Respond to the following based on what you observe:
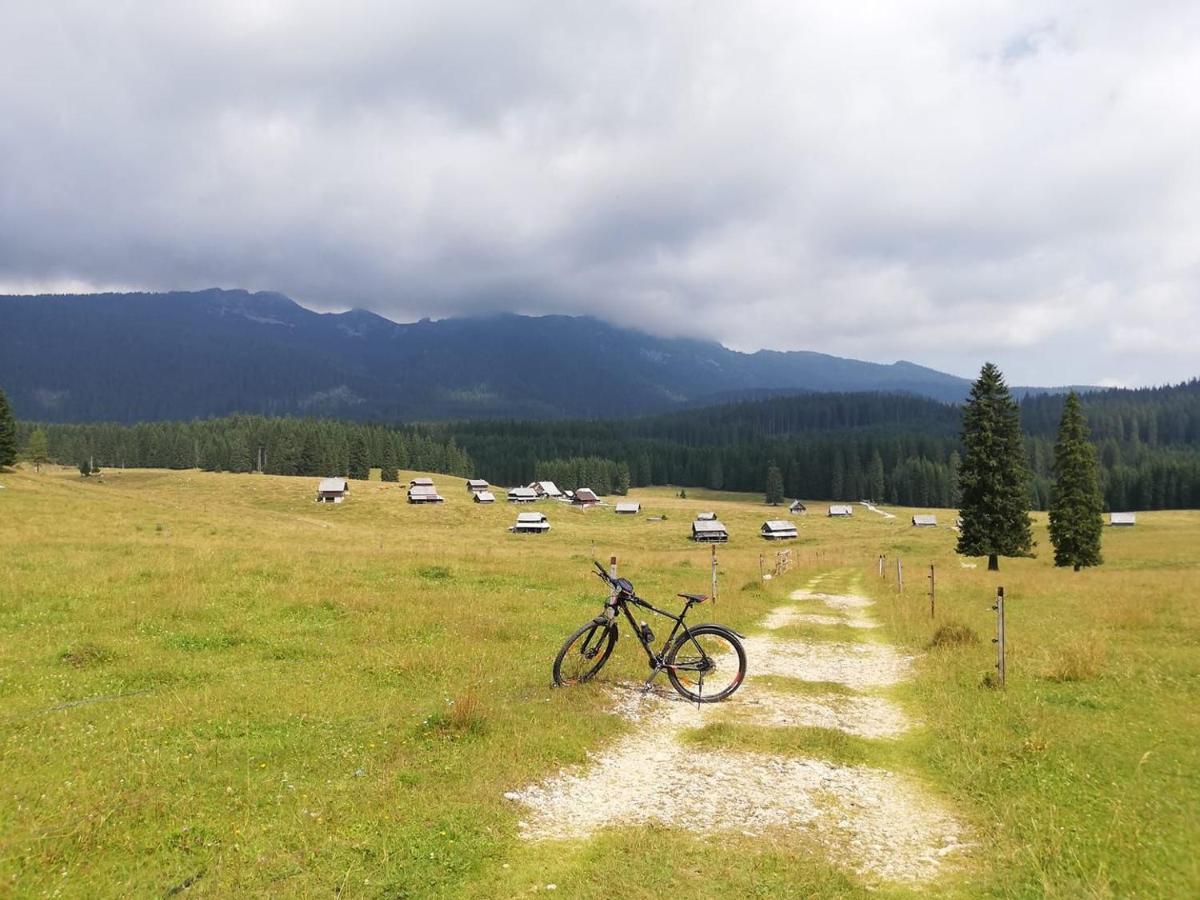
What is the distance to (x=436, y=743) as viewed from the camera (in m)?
9.41

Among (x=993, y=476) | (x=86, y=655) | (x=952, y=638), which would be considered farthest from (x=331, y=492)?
(x=952, y=638)

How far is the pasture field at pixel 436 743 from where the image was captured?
20.6 feet

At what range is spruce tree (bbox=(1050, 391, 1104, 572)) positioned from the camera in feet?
171

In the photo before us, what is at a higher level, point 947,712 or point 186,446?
point 186,446

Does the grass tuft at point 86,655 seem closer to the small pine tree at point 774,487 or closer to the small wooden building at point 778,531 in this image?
Result: the small wooden building at point 778,531

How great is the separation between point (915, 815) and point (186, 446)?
21263cm

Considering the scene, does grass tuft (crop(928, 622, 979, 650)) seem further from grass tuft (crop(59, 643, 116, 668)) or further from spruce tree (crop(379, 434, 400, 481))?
spruce tree (crop(379, 434, 400, 481))

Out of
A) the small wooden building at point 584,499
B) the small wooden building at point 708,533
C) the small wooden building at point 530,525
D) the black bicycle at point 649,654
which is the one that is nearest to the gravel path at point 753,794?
the black bicycle at point 649,654

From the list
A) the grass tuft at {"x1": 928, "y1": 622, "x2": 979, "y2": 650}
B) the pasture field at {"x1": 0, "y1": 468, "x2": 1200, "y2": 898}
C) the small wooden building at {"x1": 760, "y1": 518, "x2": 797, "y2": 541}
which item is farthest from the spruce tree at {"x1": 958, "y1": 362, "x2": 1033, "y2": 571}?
the small wooden building at {"x1": 760, "y1": 518, "x2": 797, "y2": 541}

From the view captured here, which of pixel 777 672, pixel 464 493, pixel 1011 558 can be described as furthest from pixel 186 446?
pixel 777 672

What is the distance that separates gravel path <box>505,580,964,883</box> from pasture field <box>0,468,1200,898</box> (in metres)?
0.26

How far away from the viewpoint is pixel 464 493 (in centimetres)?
13412

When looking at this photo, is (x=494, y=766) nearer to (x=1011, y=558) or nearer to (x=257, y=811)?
(x=257, y=811)

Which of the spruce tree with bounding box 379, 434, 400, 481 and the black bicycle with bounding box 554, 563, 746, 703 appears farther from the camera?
the spruce tree with bounding box 379, 434, 400, 481
